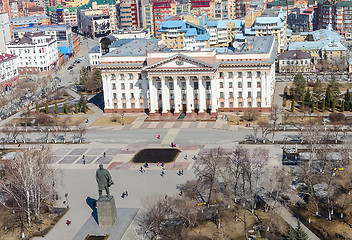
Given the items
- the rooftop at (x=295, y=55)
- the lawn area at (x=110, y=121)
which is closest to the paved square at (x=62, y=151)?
the lawn area at (x=110, y=121)

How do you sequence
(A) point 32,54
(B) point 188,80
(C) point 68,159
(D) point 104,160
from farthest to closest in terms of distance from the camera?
(A) point 32,54
(B) point 188,80
(C) point 68,159
(D) point 104,160

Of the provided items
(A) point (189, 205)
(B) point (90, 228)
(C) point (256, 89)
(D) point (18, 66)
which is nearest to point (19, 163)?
(B) point (90, 228)

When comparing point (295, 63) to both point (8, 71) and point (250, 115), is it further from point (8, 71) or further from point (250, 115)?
point (8, 71)

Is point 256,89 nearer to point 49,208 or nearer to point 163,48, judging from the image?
point 163,48

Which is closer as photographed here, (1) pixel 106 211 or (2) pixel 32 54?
(1) pixel 106 211

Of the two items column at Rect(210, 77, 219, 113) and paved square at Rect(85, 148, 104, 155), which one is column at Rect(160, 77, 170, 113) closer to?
column at Rect(210, 77, 219, 113)

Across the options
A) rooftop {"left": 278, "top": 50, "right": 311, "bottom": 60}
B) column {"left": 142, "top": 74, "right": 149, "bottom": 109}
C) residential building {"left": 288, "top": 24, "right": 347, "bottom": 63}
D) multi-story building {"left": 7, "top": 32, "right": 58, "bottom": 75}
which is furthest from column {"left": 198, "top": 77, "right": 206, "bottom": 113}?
multi-story building {"left": 7, "top": 32, "right": 58, "bottom": 75}

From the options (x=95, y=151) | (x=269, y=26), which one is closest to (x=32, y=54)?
(x=269, y=26)
